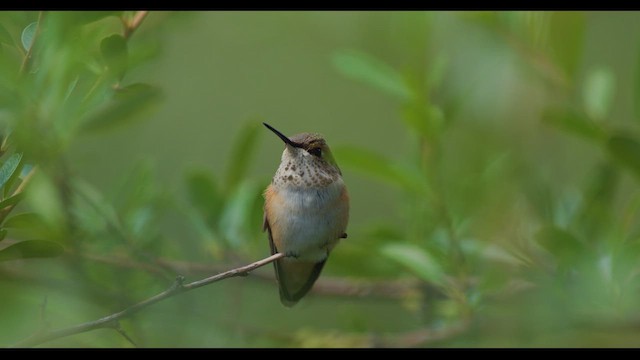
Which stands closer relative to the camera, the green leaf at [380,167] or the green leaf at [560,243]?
the green leaf at [560,243]

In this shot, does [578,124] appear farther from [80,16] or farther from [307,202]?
[80,16]

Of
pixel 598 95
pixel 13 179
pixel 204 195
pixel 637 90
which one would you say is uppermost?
pixel 598 95

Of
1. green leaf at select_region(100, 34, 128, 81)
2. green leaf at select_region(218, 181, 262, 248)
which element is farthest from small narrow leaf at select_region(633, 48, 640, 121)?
green leaf at select_region(100, 34, 128, 81)

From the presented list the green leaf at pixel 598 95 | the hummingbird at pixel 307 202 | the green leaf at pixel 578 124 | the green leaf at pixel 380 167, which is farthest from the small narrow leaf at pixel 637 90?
the hummingbird at pixel 307 202

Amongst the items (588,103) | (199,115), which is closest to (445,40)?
(588,103)

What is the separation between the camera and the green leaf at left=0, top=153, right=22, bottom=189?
836 mm

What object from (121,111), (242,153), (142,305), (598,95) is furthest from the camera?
(598,95)

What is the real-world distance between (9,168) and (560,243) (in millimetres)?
913

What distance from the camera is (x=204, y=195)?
1.87 meters

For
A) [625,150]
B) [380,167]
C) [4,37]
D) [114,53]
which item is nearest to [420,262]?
[380,167]

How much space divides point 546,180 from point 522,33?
380mm

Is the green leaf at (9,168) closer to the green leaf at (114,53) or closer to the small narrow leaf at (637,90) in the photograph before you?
the green leaf at (114,53)

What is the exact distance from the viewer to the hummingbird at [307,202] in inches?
48.0

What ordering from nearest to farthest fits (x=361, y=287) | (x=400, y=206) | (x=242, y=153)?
1. (x=242, y=153)
2. (x=361, y=287)
3. (x=400, y=206)
